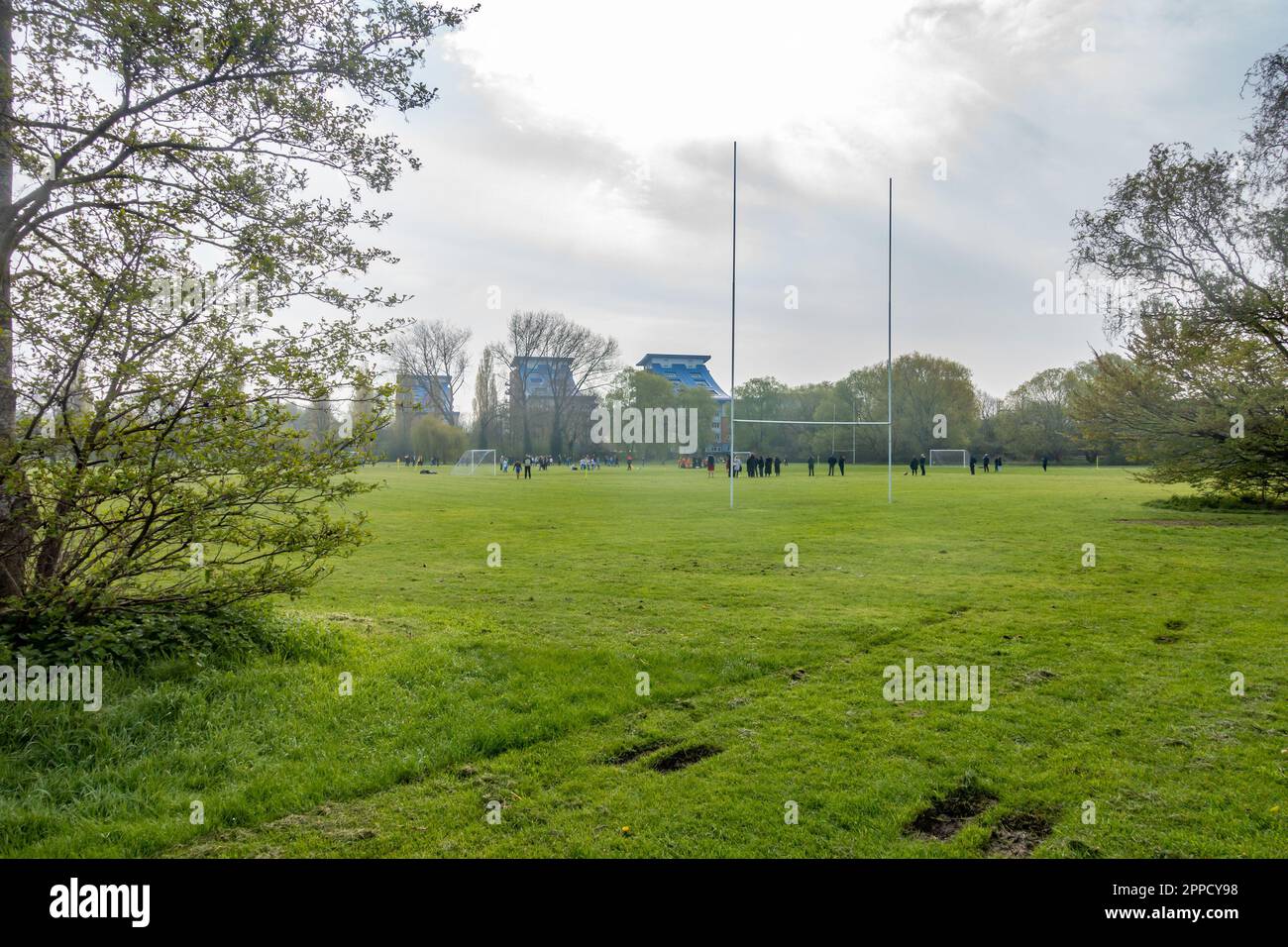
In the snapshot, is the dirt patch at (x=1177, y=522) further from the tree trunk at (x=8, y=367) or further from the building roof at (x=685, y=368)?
the building roof at (x=685, y=368)

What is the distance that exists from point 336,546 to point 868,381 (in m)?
91.7

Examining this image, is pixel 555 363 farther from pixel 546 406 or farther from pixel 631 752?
pixel 631 752

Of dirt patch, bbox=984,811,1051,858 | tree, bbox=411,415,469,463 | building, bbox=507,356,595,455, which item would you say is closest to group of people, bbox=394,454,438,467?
tree, bbox=411,415,469,463

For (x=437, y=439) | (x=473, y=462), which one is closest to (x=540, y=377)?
(x=437, y=439)

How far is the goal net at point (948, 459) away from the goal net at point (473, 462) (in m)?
50.1

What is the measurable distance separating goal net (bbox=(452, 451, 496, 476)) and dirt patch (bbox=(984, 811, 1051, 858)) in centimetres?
6452

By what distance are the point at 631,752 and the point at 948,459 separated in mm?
85605

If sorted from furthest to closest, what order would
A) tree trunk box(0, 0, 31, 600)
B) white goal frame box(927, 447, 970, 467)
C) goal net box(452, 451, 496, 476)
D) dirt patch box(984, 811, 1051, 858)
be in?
white goal frame box(927, 447, 970, 467)
goal net box(452, 451, 496, 476)
tree trunk box(0, 0, 31, 600)
dirt patch box(984, 811, 1051, 858)

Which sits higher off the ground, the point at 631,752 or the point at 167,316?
the point at 167,316

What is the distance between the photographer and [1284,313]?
67.5ft

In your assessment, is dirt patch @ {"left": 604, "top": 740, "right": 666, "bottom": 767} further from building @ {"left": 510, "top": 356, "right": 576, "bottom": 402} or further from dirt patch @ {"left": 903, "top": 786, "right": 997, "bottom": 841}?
building @ {"left": 510, "top": 356, "right": 576, "bottom": 402}

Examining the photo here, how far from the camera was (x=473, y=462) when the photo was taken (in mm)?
71875

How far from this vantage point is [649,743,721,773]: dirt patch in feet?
16.0
